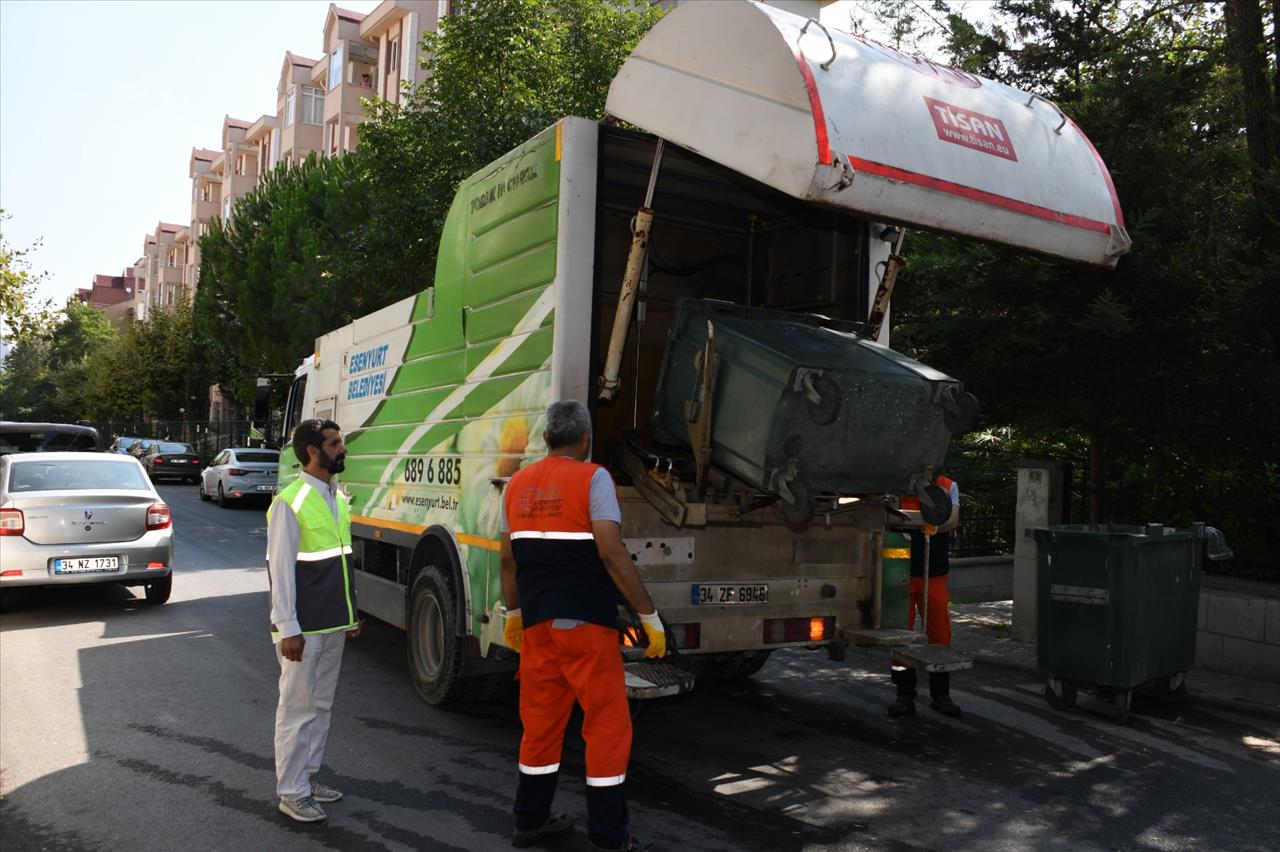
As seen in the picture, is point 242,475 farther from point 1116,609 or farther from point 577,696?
point 577,696

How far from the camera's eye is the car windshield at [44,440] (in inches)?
635

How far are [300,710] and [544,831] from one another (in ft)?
3.79

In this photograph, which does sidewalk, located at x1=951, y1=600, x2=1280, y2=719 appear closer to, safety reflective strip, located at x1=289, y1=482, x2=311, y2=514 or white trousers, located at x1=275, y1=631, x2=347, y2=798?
white trousers, located at x1=275, y1=631, x2=347, y2=798

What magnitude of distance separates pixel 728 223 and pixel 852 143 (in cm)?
233

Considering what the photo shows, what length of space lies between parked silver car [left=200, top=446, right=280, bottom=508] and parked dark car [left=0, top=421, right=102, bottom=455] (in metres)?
4.80

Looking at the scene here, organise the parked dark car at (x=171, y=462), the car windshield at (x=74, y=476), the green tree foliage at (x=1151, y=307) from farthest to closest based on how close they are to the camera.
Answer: the parked dark car at (x=171, y=462) < the car windshield at (x=74, y=476) < the green tree foliage at (x=1151, y=307)

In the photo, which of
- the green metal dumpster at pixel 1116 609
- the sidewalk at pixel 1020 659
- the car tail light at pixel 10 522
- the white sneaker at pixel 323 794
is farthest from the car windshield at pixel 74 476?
the green metal dumpster at pixel 1116 609

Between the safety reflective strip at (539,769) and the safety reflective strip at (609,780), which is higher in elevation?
the safety reflective strip at (609,780)

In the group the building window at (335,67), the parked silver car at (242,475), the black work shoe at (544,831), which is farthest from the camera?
the building window at (335,67)

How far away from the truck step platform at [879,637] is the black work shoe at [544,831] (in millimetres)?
2104

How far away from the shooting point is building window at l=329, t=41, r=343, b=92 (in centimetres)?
4101

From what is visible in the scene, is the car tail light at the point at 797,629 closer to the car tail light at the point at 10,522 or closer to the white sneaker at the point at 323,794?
the white sneaker at the point at 323,794

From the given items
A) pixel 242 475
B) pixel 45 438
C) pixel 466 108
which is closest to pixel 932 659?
A: pixel 466 108

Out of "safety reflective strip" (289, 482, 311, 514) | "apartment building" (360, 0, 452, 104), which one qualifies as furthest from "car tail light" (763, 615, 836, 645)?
"apartment building" (360, 0, 452, 104)
